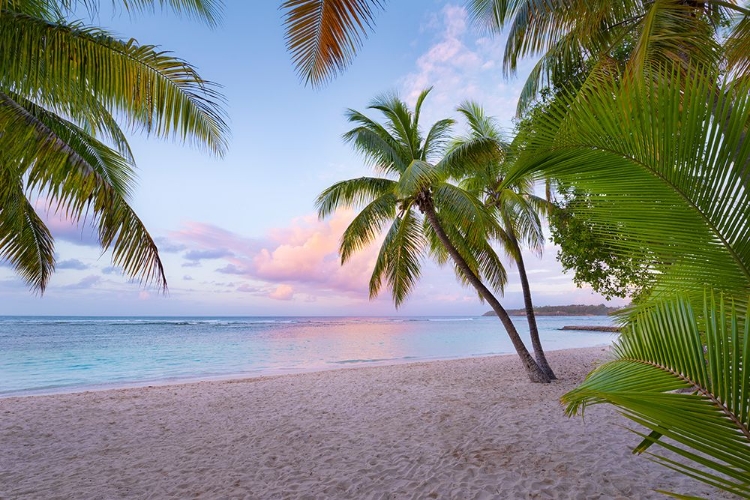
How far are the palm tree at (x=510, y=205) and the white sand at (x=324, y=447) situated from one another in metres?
2.43

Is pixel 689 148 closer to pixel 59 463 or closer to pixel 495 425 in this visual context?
pixel 495 425

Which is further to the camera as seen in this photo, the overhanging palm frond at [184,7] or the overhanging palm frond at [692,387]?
the overhanging palm frond at [184,7]

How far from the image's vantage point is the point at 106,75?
11.7 feet

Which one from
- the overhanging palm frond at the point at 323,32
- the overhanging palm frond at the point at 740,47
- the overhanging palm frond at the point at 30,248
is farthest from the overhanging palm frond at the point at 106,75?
the overhanging palm frond at the point at 740,47

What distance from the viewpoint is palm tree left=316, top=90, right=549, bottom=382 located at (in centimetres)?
921

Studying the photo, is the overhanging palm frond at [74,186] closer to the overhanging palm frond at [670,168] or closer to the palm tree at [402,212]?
the overhanging palm frond at [670,168]

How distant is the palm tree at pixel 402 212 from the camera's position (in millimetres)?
9211

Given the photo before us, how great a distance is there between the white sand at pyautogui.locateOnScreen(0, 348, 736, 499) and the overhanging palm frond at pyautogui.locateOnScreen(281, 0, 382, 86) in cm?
383

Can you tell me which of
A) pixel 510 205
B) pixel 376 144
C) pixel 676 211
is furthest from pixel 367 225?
pixel 676 211

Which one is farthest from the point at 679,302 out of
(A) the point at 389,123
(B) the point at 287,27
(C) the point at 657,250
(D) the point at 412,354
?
(D) the point at 412,354

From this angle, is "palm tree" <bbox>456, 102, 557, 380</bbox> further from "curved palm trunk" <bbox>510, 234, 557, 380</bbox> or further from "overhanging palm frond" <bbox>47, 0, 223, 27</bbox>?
"overhanging palm frond" <bbox>47, 0, 223, 27</bbox>

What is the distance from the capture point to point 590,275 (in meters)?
8.30

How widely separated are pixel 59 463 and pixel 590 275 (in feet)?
30.3

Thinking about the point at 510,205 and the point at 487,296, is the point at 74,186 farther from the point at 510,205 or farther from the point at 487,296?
the point at 510,205
